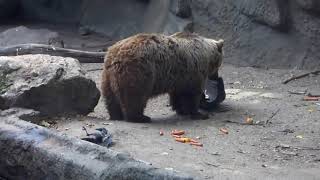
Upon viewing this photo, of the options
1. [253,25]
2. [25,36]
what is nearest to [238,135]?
[253,25]

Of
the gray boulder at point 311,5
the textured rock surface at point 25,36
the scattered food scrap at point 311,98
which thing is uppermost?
the gray boulder at point 311,5

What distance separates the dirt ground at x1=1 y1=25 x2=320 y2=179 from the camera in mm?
5668

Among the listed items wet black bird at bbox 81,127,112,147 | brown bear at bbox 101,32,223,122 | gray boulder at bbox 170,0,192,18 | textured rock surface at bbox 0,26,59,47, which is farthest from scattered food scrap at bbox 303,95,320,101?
textured rock surface at bbox 0,26,59,47

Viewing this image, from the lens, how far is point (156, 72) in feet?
24.1

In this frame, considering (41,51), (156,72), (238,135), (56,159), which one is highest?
(56,159)

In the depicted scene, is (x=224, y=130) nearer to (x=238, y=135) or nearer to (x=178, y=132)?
(x=238, y=135)

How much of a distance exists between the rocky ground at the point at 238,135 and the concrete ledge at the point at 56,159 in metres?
0.99

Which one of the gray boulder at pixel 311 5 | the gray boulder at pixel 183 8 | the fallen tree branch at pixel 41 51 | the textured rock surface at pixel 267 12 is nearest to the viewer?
the fallen tree branch at pixel 41 51

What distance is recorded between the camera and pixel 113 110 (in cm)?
752

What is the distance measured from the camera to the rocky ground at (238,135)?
568 cm

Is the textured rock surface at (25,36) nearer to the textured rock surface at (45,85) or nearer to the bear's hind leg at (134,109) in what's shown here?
the textured rock surface at (45,85)

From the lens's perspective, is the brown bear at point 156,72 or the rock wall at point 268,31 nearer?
the brown bear at point 156,72

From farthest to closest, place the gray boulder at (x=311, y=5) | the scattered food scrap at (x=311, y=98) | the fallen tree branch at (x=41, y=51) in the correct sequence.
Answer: the gray boulder at (x=311, y=5) → the fallen tree branch at (x=41, y=51) → the scattered food scrap at (x=311, y=98)

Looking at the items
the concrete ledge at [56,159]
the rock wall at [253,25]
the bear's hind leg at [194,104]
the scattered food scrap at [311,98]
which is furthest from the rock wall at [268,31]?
the concrete ledge at [56,159]
